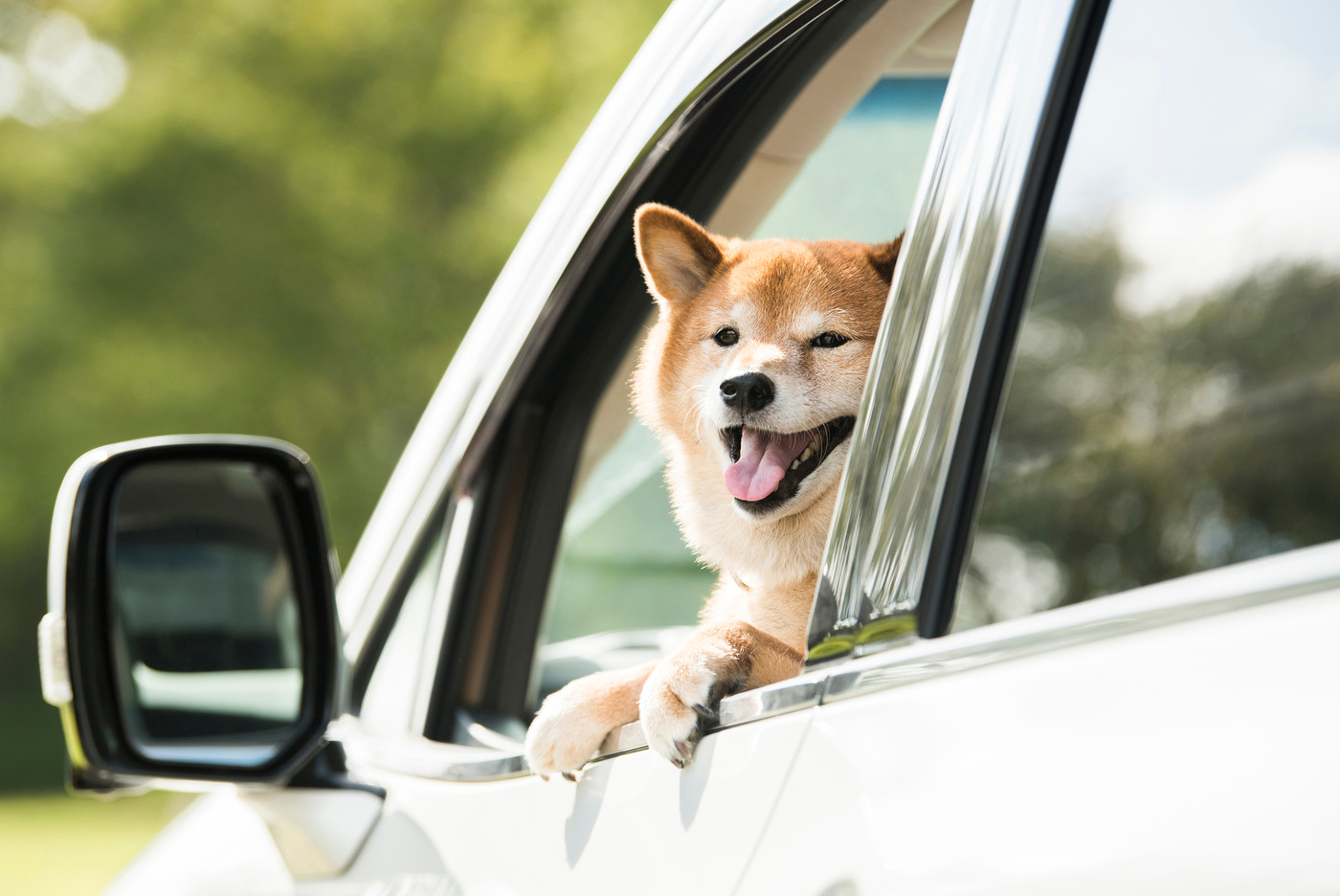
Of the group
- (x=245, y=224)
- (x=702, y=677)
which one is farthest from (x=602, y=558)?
(x=245, y=224)

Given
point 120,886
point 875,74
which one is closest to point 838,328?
point 875,74

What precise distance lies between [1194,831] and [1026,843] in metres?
0.12

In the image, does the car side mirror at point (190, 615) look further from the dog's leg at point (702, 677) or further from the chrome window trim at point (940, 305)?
the chrome window trim at point (940, 305)

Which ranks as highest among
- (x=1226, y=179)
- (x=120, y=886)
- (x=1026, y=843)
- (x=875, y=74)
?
(x=875, y=74)

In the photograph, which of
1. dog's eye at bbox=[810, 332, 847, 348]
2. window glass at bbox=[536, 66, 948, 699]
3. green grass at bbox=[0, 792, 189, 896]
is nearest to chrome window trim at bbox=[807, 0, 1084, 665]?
dog's eye at bbox=[810, 332, 847, 348]

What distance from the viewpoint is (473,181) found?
16281 millimetres

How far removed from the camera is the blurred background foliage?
51.5ft

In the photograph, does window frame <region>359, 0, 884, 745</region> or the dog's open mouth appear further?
window frame <region>359, 0, 884, 745</region>

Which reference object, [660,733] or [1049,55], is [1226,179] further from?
[660,733]

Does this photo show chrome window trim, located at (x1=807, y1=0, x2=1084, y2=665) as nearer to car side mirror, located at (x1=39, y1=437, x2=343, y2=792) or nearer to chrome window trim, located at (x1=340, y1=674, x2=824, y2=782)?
chrome window trim, located at (x1=340, y1=674, x2=824, y2=782)

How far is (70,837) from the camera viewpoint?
12305 millimetres

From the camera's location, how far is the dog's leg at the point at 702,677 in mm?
1285

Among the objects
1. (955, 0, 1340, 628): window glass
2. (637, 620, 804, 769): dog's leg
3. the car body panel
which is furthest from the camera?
(637, 620, 804, 769): dog's leg

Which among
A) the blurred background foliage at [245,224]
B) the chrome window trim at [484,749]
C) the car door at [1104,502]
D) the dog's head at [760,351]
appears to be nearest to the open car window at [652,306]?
the dog's head at [760,351]
